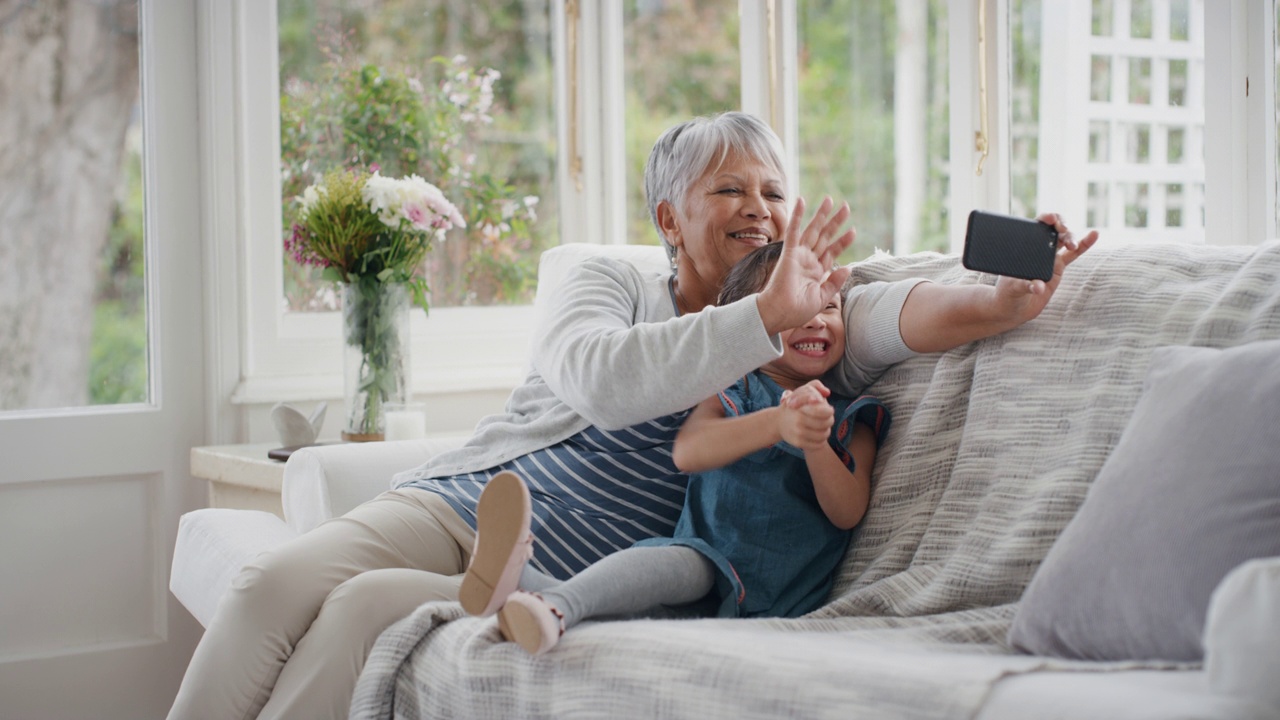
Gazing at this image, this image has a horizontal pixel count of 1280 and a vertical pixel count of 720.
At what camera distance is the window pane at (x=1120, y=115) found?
2.23 meters

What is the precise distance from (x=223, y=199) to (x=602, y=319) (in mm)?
1496

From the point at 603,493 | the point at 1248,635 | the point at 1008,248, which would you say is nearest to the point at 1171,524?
the point at 1248,635

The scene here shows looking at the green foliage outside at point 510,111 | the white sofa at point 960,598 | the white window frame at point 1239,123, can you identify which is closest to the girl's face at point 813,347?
the white sofa at point 960,598

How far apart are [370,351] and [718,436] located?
1240mm

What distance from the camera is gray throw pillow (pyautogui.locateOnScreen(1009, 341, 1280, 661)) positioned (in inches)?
43.5

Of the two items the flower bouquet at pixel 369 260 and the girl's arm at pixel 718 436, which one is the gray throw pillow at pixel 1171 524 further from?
the flower bouquet at pixel 369 260

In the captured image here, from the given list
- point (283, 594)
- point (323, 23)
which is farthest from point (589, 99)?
point (283, 594)

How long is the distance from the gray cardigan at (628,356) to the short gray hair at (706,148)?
157 mm

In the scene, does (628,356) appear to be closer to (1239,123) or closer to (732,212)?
(732,212)

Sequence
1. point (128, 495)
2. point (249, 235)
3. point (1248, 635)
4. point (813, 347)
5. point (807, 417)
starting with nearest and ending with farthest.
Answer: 1. point (1248, 635)
2. point (807, 417)
3. point (813, 347)
4. point (128, 495)
5. point (249, 235)

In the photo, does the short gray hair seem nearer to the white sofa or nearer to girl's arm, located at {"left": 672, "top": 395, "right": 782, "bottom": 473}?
the white sofa

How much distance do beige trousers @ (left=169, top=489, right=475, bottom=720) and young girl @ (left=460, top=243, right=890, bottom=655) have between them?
187mm

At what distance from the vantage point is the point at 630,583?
4.83ft

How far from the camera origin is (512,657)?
1.33m
